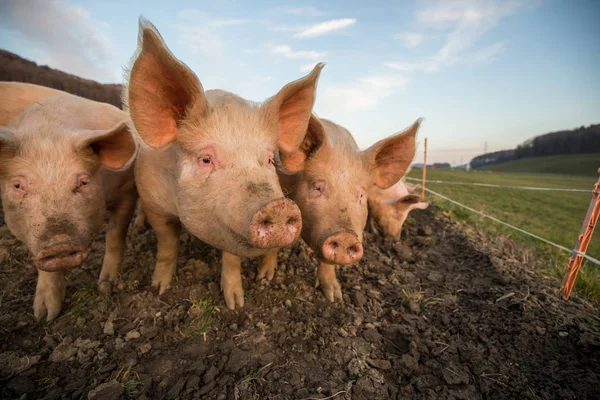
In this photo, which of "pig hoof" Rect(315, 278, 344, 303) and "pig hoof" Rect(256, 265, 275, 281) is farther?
"pig hoof" Rect(256, 265, 275, 281)

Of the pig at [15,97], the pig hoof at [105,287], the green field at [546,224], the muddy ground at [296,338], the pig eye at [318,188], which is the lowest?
the green field at [546,224]

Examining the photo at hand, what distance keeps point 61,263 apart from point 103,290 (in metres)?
1.22

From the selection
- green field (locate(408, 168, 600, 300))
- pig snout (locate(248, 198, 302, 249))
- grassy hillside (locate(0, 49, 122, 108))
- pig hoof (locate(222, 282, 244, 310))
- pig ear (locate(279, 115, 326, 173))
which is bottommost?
green field (locate(408, 168, 600, 300))

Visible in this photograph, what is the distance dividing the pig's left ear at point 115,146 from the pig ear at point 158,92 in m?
0.55

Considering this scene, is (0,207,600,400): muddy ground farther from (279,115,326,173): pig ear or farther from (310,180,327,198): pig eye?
(279,115,326,173): pig ear

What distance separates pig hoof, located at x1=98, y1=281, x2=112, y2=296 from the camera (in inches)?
131

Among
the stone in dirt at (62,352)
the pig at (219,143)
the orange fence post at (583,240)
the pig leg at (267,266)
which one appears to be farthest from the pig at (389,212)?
the stone in dirt at (62,352)

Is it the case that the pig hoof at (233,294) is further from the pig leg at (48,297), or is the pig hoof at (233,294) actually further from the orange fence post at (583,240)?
the orange fence post at (583,240)

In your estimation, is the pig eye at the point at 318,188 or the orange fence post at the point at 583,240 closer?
the pig eye at the point at 318,188

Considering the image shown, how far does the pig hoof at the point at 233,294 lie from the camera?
3.23 meters

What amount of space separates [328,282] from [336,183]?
1.30 metres

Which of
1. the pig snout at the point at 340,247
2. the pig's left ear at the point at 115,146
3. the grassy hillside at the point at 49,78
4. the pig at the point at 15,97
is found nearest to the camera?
the pig snout at the point at 340,247

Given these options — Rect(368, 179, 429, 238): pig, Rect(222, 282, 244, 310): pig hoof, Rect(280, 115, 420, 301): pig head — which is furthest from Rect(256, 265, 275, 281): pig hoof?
Rect(368, 179, 429, 238): pig

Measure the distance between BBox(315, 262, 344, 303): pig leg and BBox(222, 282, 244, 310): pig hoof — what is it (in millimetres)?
935
